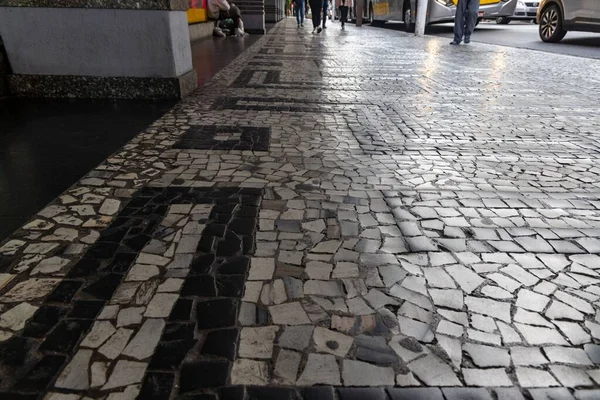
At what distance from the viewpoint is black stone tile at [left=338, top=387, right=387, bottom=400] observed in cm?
144

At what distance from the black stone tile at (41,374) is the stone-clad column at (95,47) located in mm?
4442

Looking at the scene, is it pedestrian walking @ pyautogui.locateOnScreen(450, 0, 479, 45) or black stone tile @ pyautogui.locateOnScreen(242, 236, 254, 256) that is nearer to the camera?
black stone tile @ pyautogui.locateOnScreen(242, 236, 254, 256)

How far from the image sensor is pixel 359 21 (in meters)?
24.8

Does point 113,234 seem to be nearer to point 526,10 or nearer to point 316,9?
point 316,9

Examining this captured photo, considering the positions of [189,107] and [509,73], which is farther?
[509,73]

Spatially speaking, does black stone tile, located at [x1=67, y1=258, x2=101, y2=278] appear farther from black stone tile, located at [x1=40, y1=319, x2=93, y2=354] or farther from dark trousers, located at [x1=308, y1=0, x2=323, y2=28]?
dark trousers, located at [x1=308, y1=0, x2=323, y2=28]

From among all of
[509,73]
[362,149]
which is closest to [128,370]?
[362,149]

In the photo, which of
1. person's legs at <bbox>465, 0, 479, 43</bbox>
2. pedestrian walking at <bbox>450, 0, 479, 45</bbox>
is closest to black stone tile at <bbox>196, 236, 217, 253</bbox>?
pedestrian walking at <bbox>450, 0, 479, 45</bbox>

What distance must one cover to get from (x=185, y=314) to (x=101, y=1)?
458 cm

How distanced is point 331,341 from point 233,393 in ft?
1.38

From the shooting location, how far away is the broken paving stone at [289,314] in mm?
1767

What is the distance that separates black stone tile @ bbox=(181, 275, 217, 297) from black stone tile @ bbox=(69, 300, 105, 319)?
0.34 m

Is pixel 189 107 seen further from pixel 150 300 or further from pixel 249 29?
pixel 249 29

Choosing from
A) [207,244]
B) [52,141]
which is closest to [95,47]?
[52,141]
